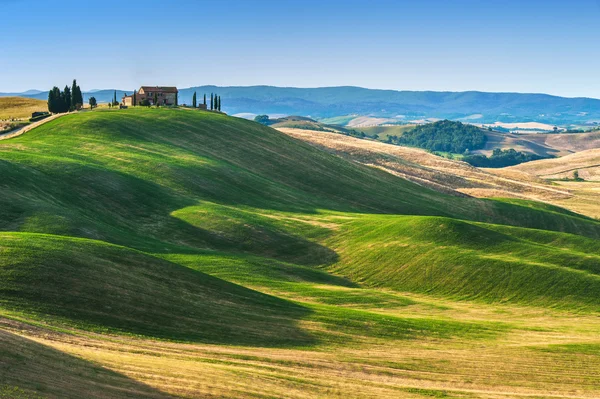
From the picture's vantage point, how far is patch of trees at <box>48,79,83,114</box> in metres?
142

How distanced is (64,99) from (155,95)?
24.1m

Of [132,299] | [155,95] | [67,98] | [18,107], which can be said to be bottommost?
[132,299]

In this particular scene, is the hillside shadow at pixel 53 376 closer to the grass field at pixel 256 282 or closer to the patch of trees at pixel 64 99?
the grass field at pixel 256 282

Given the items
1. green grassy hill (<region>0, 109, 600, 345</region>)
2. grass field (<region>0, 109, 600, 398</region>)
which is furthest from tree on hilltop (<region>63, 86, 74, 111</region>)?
grass field (<region>0, 109, 600, 398</region>)

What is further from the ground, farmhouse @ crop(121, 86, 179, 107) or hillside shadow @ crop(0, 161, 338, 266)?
farmhouse @ crop(121, 86, 179, 107)

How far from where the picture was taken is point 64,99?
144 m

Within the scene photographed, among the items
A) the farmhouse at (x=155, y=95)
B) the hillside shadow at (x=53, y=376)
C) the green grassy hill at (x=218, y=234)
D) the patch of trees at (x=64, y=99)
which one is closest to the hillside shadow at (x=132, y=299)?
the green grassy hill at (x=218, y=234)

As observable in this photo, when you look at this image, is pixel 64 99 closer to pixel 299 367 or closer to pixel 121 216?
pixel 121 216

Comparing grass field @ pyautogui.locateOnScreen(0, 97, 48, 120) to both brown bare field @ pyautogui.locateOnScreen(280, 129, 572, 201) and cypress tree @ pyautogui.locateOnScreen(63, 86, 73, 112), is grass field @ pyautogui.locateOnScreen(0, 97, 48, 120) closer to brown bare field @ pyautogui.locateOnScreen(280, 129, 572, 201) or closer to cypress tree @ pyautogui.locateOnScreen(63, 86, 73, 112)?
cypress tree @ pyautogui.locateOnScreen(63, 86, 73, 112)

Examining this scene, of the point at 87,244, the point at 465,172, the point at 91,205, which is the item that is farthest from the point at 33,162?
the point at 465,172

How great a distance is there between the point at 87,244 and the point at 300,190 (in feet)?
222

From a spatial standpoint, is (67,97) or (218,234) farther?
(67,97)

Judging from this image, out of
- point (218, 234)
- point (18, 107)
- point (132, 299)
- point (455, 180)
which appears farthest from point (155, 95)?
point (132, 299)

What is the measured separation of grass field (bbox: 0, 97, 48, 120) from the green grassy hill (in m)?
26.6
